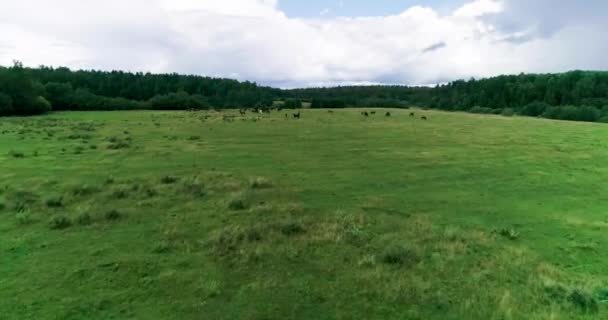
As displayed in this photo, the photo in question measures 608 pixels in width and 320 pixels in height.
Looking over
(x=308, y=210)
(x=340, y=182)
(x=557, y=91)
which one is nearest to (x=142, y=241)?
(x=308, y=210)

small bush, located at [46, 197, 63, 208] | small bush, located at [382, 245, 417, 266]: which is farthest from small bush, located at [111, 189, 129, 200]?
small bush, located at [382, 245, 417, 266]

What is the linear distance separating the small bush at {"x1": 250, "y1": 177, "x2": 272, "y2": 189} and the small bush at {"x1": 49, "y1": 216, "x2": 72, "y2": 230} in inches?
280

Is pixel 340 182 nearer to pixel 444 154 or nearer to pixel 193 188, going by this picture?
pixel 193 188

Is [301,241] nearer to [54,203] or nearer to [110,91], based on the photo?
[54,203]

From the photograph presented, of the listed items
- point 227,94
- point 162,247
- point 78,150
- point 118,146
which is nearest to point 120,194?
point 162,247

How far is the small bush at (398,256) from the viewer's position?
938 centimetres

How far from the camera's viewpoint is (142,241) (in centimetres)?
1061

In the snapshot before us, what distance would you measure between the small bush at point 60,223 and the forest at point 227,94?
245 ft

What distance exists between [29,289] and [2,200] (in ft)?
28.1

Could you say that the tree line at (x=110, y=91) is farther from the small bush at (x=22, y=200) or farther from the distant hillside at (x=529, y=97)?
the small bush at (x=22, y=200)

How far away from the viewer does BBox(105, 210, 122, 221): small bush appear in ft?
41.5

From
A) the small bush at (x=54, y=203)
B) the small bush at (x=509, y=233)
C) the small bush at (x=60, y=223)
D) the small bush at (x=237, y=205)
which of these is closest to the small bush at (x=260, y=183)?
the small bush at (x=237, y=205)

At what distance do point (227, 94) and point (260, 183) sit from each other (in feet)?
427

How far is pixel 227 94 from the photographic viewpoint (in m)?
143
